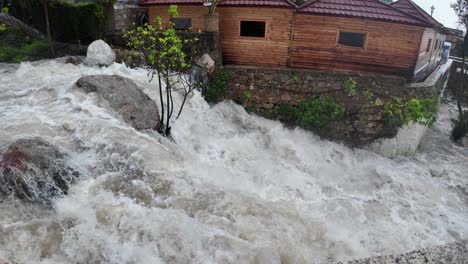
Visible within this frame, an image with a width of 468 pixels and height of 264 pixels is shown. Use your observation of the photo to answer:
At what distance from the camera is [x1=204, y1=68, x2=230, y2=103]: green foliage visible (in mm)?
13844

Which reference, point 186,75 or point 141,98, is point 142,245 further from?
point 186,75

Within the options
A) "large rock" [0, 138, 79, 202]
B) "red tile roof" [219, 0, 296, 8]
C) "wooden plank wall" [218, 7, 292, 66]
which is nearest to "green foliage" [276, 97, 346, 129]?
"wooden plank wall" [218, 7, 292, 66]

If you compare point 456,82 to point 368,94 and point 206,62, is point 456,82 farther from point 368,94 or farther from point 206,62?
point 206,62

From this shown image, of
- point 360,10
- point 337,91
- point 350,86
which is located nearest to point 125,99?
point 337,91

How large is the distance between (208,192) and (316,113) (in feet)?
25.1

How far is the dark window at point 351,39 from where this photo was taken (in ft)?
47.4

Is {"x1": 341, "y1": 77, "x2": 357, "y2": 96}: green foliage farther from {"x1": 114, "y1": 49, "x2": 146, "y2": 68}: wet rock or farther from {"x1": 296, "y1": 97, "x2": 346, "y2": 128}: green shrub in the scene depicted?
{"x1": 114, "y1": 49, "x2": 146, "y2": 68}: wet rock

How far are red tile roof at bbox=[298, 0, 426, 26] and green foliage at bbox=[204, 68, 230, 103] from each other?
13.8ft

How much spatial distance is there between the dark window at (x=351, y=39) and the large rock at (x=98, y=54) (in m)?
9.75

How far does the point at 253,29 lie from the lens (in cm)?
1482

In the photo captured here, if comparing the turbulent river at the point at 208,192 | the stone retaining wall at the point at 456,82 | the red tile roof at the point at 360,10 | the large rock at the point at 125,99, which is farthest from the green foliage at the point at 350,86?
the stone retaining wall at the point at 456,82

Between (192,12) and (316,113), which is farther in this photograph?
(192,12)

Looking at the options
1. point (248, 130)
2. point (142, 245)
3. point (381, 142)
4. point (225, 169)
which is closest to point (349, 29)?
point (381, 142)

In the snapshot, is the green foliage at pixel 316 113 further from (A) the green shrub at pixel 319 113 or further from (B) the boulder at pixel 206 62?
(B) the boulder at pixel 206 62
